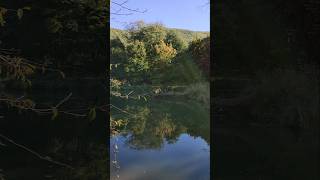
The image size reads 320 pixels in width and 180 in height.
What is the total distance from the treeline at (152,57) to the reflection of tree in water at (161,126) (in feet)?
7.25

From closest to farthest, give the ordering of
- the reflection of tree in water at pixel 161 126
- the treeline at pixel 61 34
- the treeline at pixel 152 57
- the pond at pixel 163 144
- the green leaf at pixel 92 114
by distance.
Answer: the green leaf at pixel 92 114 < the treeline at pixel 61 34 < the pond at pixel 163 144 < the reflection of tree in water at pixel 161 126 < the treeline at pixel 152 57

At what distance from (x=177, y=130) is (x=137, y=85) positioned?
26.8 feet

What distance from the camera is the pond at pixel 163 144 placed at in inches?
259

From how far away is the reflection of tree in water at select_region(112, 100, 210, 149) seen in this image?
1166cm

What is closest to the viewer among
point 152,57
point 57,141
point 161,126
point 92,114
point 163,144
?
point 92,114

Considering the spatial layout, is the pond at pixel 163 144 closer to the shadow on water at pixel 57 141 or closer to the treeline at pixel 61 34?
the shadow on water at pixel 57 141

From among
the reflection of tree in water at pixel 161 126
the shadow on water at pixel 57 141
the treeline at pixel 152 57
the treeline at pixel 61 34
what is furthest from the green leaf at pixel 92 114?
the treeline at pixel 152 57

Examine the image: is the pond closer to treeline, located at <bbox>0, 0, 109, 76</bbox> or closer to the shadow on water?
the shadow on water

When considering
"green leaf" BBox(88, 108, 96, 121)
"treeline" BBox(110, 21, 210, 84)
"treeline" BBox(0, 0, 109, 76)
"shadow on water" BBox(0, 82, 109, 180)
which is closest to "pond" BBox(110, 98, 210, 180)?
"shadow on water" BBox(0, 82, 109, 180)

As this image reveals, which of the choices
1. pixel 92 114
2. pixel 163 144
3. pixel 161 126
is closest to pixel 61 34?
pixel 92 114

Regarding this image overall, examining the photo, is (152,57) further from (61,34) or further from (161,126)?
(61,34)

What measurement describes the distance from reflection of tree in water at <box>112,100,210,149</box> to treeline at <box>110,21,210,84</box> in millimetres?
2211

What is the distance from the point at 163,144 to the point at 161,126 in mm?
4174

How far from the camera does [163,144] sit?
11117 mm
